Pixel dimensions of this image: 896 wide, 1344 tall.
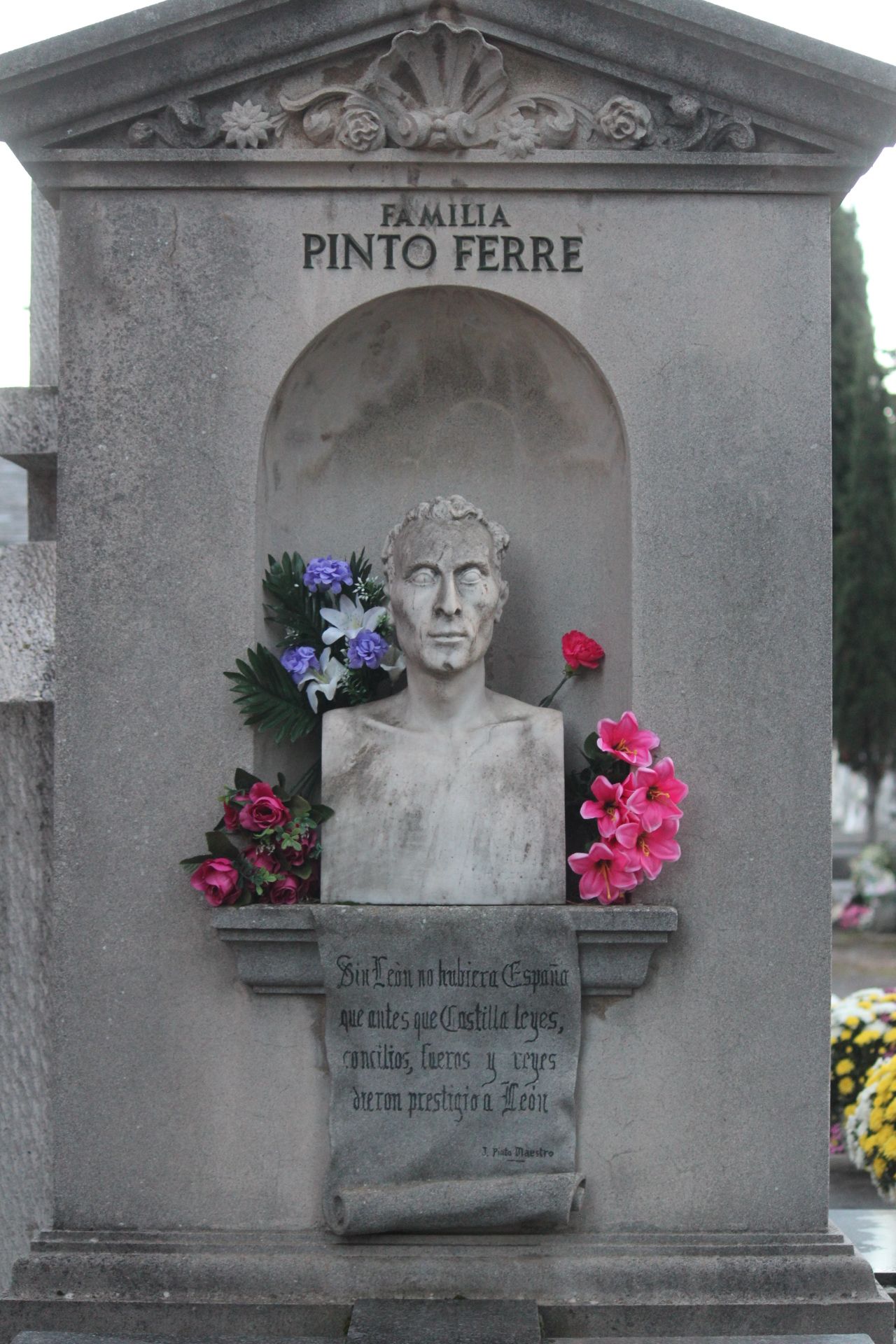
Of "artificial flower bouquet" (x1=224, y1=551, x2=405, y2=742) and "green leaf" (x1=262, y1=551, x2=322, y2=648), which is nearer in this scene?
"artificial flower bouquet" (x1=224, y1=551, x2=405, y2=742)

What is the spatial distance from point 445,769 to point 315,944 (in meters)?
0.70

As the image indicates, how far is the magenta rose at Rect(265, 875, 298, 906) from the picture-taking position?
16.8 feet

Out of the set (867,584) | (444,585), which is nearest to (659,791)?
(444,585)

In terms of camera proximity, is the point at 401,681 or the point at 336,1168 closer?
the point at 336,1168

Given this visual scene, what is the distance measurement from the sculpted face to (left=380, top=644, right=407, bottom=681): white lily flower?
0.93ft

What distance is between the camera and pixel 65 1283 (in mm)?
5031

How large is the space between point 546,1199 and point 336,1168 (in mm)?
667

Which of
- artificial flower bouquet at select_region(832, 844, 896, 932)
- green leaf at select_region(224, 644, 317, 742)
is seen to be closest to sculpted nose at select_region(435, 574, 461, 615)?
green leaf at select_region(224, 644, 317, 742)

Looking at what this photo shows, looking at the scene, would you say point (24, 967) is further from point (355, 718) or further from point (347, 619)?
point (347, 619)

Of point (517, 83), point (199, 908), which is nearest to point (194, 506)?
point (199, 908)

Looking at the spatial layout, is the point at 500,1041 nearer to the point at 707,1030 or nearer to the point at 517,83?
the point at 707,1030

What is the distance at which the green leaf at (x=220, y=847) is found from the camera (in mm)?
5070

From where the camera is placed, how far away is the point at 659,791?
5.05m

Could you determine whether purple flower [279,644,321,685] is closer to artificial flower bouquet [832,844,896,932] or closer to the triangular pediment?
the triangular pediment
